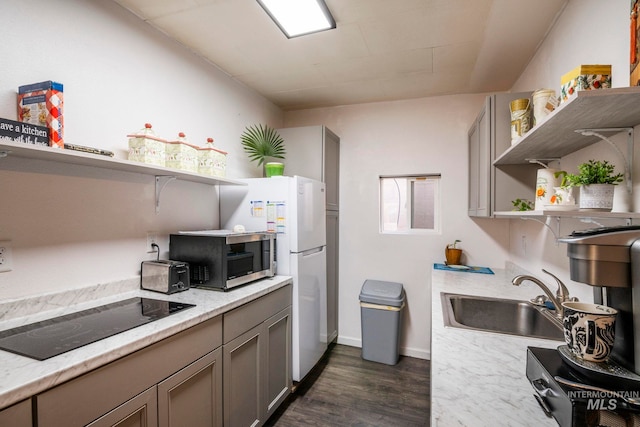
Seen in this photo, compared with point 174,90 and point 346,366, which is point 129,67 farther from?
point 346,366

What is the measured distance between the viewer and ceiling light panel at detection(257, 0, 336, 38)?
5.48 ft

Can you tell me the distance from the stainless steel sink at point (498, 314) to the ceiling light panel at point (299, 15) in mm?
1790

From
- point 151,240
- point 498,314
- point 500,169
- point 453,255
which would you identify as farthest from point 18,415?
point 453,255

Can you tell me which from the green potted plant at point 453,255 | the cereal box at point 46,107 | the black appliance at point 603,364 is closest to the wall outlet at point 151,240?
the cereal box at point 46,107

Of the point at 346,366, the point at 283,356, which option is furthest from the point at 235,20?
the point at 346,366

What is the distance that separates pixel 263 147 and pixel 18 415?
2162mm

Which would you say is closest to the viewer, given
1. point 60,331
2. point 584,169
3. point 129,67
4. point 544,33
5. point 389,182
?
point 584,169

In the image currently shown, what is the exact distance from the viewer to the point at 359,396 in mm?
2299

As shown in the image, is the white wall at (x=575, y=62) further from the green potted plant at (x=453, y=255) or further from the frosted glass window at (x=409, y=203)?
the frosted glass window at (x=409, y=203)

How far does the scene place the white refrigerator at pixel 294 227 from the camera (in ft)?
7.42

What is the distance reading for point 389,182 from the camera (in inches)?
128

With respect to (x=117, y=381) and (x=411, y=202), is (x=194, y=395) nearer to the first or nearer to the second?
(x=117, y=381)

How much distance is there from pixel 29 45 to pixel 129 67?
18.5 inches

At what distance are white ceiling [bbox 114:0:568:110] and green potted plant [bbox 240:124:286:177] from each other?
0.46 m
